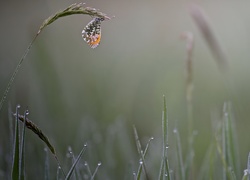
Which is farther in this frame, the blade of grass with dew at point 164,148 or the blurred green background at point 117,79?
the blurred green background at point 117,79

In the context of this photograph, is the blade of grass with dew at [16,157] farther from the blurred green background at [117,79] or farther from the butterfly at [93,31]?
the blurred green background at [117,79]

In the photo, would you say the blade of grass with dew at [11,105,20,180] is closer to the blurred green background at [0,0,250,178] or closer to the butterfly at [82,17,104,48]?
the butterfly at [82,17,104,48]

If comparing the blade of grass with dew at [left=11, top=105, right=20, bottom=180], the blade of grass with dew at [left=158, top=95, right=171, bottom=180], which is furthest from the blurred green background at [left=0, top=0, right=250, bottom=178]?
the blade of grass with dew at [left=11, top=105, right=20, bottom=180]

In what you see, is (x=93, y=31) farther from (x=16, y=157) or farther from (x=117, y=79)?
(x=117, y=79)

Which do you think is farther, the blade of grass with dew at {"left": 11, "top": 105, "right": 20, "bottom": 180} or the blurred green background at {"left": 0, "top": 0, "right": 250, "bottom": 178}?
the blurred green background at {"left": 0, "top": 0, "right": 250, "bottom": 178}

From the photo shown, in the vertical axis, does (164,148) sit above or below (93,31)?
below

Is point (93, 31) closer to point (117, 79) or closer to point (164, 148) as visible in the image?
point (164, 148)

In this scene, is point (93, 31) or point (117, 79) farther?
point (117, 79)

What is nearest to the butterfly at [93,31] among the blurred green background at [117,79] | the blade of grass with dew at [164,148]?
the blade of grass with dew at [164,148]

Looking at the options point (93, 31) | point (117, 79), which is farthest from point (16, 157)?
point (117, 79)
